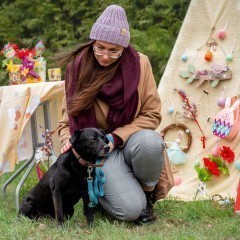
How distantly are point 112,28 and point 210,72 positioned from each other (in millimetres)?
1218

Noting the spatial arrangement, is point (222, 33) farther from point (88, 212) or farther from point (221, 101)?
point (88, 212)

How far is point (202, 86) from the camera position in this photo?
4.29 meters

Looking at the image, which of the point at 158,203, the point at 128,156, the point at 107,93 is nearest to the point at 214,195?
the point at 158,203

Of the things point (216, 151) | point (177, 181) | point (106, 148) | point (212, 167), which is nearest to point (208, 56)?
point (216, 151)

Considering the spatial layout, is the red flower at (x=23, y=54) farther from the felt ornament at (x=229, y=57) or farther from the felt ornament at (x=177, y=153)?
the felt ornament at (x=229, y=57)

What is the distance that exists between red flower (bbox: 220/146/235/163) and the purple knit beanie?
1123 millimetres

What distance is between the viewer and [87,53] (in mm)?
3363

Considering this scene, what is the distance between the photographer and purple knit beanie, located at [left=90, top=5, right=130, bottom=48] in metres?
3.19

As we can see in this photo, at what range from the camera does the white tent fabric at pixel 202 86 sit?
13.2 ft

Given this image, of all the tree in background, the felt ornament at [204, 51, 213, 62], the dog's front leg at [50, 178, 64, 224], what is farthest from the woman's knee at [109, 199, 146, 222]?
the tree in background

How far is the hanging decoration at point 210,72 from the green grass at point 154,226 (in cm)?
92

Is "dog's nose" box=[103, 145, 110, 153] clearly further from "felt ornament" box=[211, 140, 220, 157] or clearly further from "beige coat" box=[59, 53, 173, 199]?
"felt ornament" box=[211, 140, 220, 157]

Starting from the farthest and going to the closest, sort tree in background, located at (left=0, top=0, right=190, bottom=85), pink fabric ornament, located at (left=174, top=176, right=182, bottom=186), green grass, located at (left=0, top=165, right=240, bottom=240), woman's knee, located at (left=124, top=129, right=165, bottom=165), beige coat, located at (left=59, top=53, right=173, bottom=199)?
tree in background, located at (left=0, top=0, right=190, bottom=85)
pink fabric ornament, located at (left=174, top=176, right=182, bottom=186)
beige coat, located at (left=59, top=53, right=173, bottom=199)
woman's knee, located at (left=124, top=129, right=165, bottom=165)
green grass, located at (left=0, top=165, right=240, bottom=240)

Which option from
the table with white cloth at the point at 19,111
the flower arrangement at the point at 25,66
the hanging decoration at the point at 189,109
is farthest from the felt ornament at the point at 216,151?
the flower arrangement at the point at 25,66
